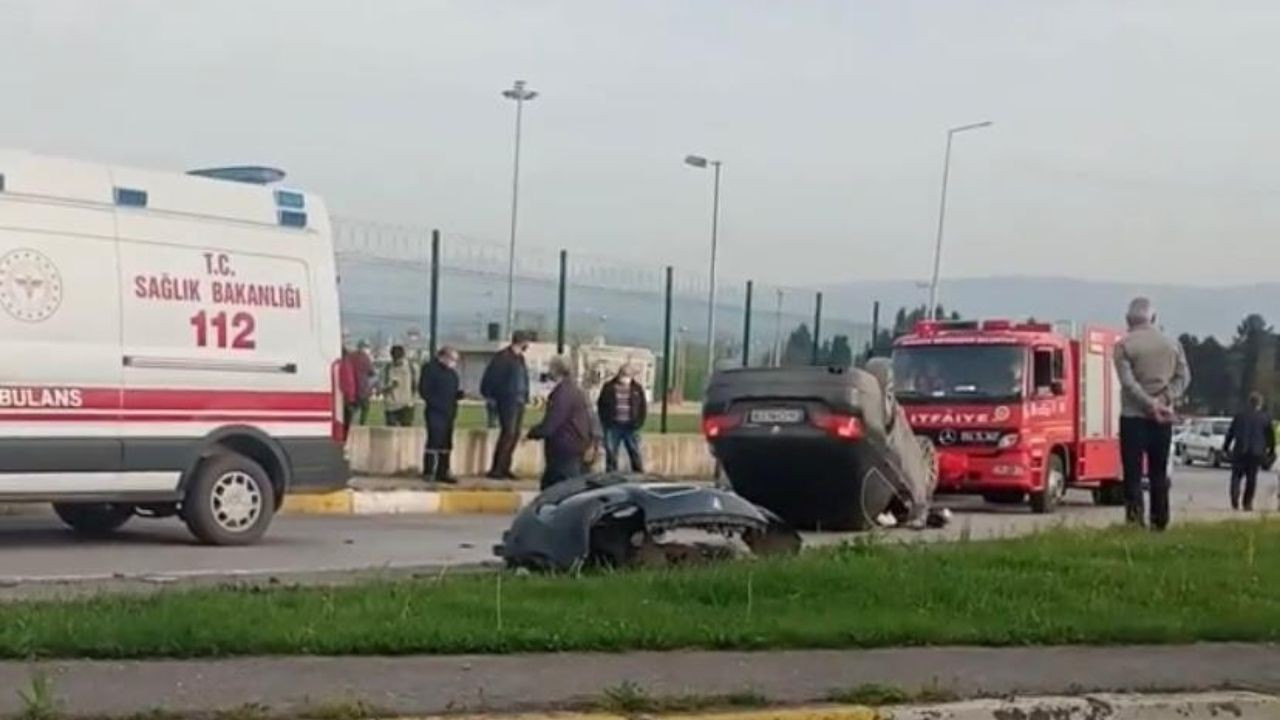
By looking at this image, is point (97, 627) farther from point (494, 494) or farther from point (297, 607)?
point (494, 494)

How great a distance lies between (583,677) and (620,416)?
17348mm

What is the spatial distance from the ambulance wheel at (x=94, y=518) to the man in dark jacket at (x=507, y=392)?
7908 mm

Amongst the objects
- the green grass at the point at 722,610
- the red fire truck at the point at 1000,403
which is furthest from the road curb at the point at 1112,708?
the red fire truck at the point at 1000,403

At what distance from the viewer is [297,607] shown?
29.2 ft

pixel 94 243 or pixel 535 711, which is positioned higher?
pixel 94 243

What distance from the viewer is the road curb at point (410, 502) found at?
19266 millimetres

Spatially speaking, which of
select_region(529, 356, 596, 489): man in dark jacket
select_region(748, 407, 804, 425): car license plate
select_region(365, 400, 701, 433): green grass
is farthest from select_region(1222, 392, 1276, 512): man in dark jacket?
select_region(529, 356, 596, 489): man in dark jacket

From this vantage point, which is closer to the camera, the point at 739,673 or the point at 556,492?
the point at 739,673

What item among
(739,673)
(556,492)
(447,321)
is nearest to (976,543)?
(556,492)

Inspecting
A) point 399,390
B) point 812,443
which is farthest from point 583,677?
point 399,390

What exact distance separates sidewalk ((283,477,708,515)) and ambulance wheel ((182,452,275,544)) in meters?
3.95

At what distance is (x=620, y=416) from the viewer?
25.0 m

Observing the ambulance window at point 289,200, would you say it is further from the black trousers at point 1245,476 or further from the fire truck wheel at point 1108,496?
the black trousers at point 1245,476

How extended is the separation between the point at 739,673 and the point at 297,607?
7.29 feet
